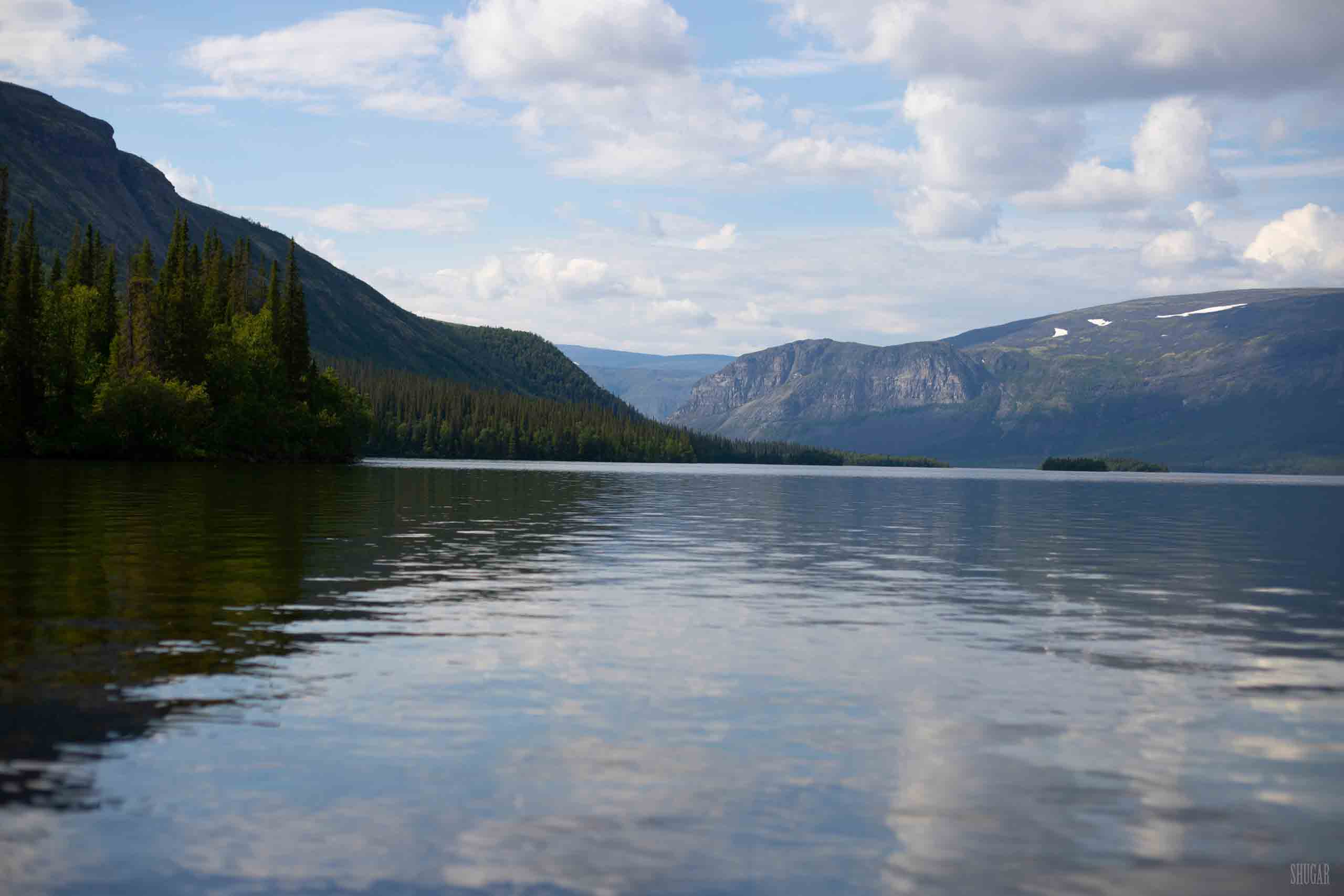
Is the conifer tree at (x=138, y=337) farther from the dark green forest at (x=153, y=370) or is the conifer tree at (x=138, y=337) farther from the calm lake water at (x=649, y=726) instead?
the calm lake water at (x=649, y=726)

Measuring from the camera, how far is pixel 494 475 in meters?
155

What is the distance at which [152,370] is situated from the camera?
6358 inches

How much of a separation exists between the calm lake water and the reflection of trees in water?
13 centimetres

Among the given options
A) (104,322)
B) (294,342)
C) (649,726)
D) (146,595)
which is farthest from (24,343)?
(649,726)

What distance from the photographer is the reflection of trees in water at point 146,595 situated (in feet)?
49.8

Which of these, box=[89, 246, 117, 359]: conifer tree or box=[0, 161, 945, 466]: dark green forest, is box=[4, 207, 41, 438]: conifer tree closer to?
box=[0, 161, 945, 466]: dark green forest

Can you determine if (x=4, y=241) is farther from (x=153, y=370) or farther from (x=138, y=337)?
(x=153, y=370)

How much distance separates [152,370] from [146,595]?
480 feet

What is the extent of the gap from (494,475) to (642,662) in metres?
135

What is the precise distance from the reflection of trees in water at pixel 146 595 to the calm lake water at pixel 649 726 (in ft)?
0.44

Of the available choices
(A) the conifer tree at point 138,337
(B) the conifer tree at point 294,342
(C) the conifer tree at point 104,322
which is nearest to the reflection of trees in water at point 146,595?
(A) the conifer tree at point 138,337

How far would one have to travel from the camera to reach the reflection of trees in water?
15.2 meters

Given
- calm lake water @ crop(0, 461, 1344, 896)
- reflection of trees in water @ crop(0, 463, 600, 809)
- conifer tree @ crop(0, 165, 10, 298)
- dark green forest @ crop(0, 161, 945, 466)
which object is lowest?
calm lake water @ crop(0, 461, 1344, 896)

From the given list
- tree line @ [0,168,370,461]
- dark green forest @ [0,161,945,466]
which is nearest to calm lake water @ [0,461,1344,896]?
dark green forest @ [0,161,945,466]
